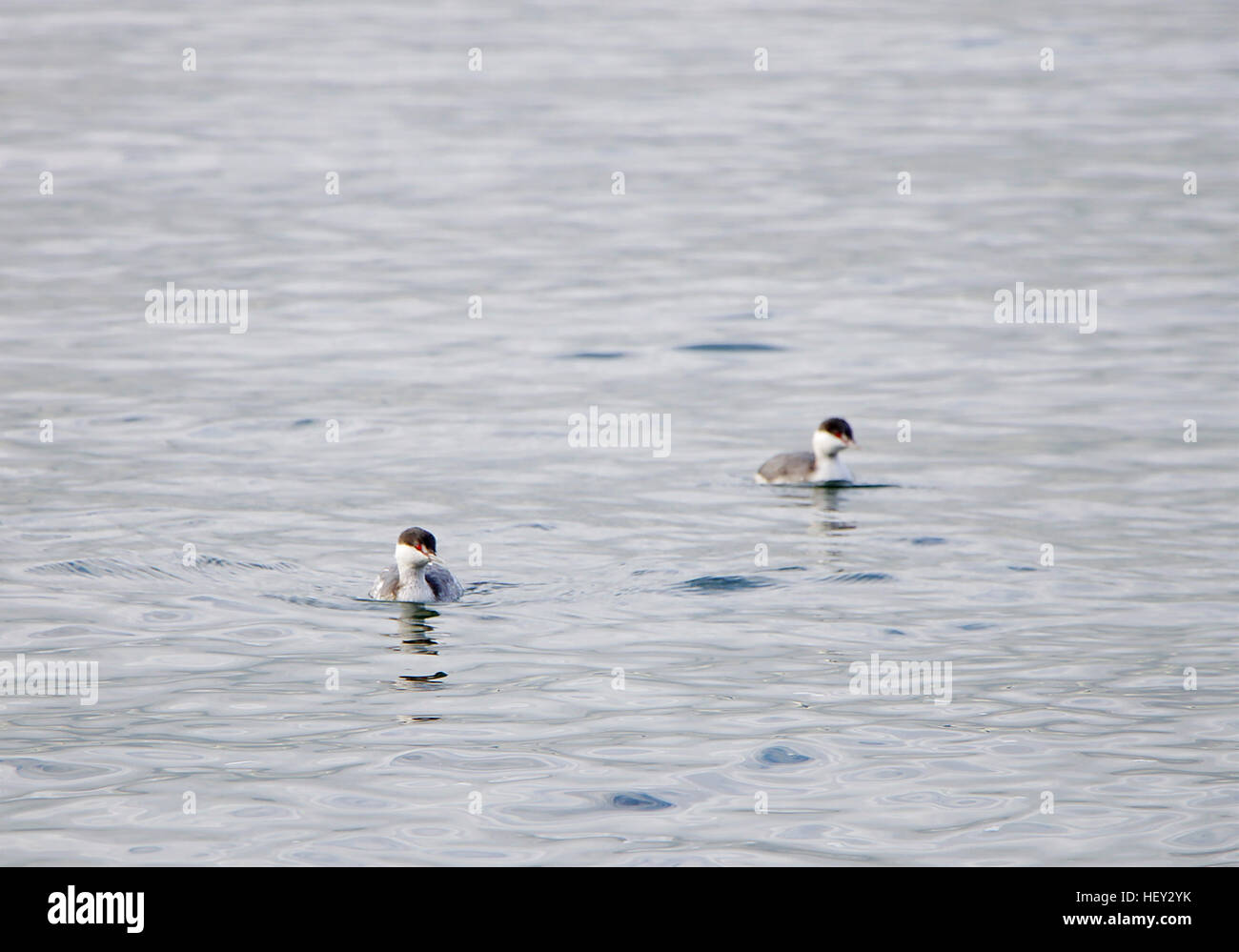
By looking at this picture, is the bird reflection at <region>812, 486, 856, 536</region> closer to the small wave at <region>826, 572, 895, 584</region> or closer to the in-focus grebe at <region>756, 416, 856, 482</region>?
the in-focus grebe at <region>756, 416, 856, 482</region>

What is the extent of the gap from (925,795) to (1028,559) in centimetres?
603

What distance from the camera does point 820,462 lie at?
20.8m

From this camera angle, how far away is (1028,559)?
17.5 meters

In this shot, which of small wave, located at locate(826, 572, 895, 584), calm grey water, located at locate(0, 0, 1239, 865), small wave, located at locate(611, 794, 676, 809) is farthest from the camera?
small wave, located at locate(826, 572, 895, 584)

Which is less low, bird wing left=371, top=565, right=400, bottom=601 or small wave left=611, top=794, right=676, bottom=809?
bird wing left=371, top=565, right=400, bottom=601

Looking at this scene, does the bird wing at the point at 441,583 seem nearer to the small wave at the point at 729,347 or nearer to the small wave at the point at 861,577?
the small wave at the point at 861,577

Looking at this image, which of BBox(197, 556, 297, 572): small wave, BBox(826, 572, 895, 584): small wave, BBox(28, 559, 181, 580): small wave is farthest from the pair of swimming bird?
BBox(826, 572, 895, 584): small wave

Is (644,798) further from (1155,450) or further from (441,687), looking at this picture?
(1155,450)

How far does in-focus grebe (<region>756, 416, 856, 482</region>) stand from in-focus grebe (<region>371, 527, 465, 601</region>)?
556 cm

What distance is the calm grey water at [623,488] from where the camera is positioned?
472 inches

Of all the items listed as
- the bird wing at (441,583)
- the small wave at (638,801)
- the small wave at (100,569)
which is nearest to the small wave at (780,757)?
the small wave at (638,801)

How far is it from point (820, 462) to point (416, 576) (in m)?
6.13

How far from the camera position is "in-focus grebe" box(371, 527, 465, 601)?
53.0 ft
